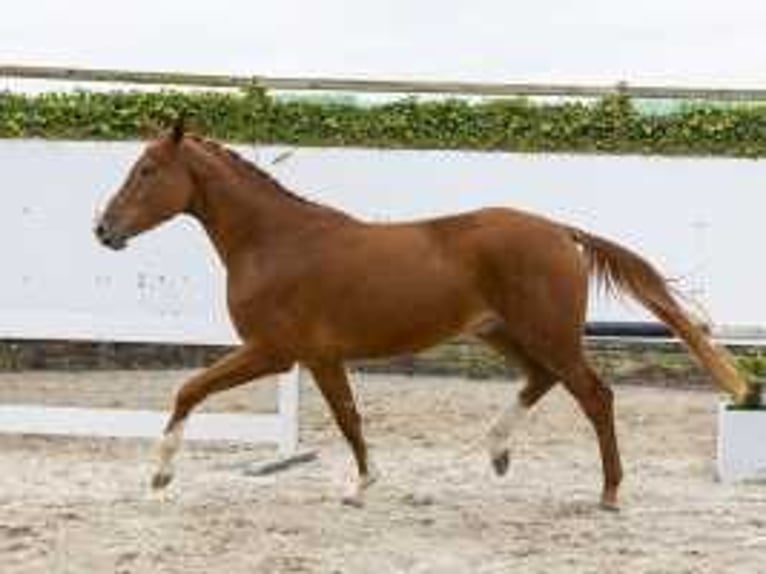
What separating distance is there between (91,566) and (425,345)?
2.14 m

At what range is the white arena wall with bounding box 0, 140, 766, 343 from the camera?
526 inches

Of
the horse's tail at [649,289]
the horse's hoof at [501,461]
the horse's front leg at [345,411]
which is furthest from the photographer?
the horse's hoof at [501,461]

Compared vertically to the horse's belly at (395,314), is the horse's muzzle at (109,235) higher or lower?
higher

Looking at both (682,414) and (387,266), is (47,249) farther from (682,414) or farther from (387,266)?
(387,266)

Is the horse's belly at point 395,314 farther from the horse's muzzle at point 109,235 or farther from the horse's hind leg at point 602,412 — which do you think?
the horse's muzzle at point 109,235

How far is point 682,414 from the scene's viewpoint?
11.6 m

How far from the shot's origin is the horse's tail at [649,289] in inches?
315

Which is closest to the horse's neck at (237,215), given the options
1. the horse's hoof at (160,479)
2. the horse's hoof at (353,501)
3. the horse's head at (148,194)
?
the horse's head at (148,194)

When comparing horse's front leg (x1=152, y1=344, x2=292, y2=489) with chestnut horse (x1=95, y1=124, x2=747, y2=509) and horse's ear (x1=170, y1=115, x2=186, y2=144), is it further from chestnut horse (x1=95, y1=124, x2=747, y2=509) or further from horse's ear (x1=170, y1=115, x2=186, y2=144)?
horse's ear (x1=170, y1=115, x2=186, y2=144)

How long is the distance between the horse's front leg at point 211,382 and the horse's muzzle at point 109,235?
0.73 metres

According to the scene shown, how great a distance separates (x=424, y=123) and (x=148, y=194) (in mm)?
6960

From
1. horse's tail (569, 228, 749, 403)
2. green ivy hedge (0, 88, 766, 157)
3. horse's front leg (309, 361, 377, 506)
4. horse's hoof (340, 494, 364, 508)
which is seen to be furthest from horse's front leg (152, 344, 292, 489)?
green ivy hedge (0, 88, 766, 157)

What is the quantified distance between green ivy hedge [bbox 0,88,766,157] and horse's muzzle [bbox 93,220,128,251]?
22.2 ft

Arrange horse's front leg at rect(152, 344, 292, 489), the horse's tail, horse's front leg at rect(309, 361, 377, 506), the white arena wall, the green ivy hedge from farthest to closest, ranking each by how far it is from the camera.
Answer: the green ivy hedge → the white arena wall → the horse's tail → horse's front leg at rect(309, 361, 377, 506) → horse's front leg at rect(152, 344, 292, 489)
